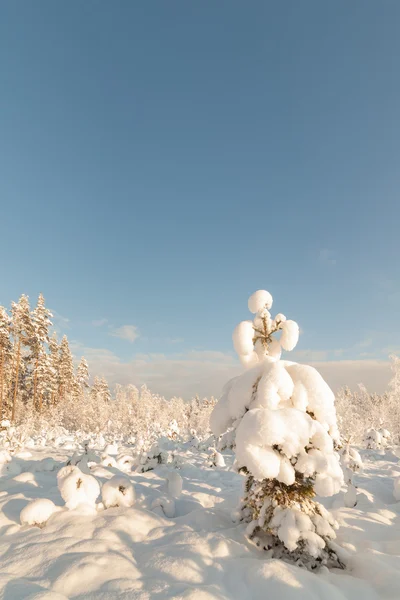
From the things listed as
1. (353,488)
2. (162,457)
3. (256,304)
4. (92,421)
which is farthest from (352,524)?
(92,421)

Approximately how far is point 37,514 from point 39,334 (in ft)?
104

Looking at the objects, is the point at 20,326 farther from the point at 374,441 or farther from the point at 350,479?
the point at 350,479

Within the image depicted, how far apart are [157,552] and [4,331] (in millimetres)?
29978

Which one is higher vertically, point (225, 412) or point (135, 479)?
point (225, 412)

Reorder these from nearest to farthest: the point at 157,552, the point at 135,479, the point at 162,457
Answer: the point at 157,552, the point at 135,479, the point at 162,457

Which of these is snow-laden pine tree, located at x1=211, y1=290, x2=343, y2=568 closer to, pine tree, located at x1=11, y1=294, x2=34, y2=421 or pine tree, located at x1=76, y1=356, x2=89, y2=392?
pine tree, located at x1=11, y1=294, x2=34, y2=421

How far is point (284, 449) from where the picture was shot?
10.8 ft

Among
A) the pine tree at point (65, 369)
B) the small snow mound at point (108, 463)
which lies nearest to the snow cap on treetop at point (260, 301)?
the small snow mound at point (108, 463)

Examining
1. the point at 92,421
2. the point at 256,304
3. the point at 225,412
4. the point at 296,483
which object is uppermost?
the point at 256,304

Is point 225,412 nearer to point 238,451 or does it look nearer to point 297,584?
point 238,451

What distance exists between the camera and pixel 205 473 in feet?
27.0

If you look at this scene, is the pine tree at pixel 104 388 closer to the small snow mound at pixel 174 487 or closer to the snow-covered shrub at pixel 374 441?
the snow-covered shrub at pixel 374 441

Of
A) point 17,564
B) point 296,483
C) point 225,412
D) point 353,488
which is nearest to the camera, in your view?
point 17,564

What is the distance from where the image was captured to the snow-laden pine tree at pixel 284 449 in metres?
3.27
